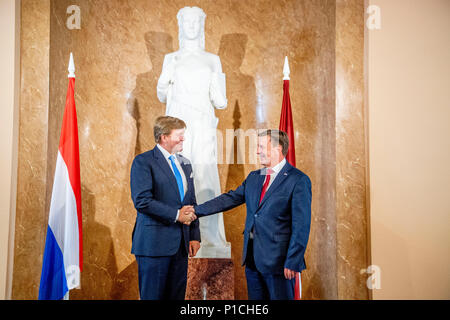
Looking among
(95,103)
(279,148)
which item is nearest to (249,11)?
(95,103)

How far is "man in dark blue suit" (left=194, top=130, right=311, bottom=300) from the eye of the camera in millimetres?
2416

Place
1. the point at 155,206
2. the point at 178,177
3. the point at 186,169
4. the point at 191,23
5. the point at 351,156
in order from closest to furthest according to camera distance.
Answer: the point at 155,206, the point at 178,177, the point at 186,169, the point at 351,156, the point at 191,23

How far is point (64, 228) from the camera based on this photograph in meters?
3.17

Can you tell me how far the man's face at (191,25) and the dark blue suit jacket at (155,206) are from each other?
148cm

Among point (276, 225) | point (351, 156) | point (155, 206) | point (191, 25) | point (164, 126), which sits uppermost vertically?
point (191, 25)

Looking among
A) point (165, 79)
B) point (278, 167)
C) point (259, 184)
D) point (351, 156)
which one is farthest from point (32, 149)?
point (351, 156)

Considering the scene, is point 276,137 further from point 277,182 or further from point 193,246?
point 193,246

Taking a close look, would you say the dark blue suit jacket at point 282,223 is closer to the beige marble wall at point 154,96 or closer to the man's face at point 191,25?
the beige marble wall at point 154,96

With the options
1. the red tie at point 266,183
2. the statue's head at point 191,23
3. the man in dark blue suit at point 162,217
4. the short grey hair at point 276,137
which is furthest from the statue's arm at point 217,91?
the red tie at point 266,183

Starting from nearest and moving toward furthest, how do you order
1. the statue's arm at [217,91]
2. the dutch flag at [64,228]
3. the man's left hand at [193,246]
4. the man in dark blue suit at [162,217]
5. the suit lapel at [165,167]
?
the man in dark blue suit at [162,217]
the suit lapel at [165,167]
the man's left hand at [193,246]
the dutch flag at [64,228]
the statue's arm at [217,91]

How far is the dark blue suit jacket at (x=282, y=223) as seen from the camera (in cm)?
240

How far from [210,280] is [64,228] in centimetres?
130

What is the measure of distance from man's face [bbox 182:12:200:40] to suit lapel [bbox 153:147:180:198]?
1476 millimetres
